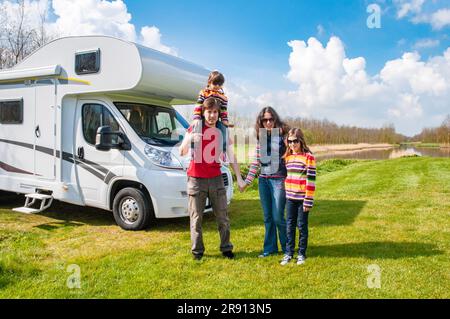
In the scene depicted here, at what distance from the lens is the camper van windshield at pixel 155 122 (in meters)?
7.19

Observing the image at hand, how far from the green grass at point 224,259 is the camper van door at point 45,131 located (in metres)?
1.08

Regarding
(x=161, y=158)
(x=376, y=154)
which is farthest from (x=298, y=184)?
(x=376, y=154)

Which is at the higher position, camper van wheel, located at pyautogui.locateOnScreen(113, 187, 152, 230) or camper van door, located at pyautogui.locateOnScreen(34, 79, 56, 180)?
camper van door, located at pyautogui.locateOnScreen(34, 79, 56, 180)

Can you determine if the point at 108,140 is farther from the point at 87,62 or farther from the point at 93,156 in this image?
the point at 87,62

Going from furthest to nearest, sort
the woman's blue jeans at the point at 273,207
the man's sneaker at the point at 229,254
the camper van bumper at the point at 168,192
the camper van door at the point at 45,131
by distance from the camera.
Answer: the camper van door at the point at 45,131, the camper van bumper at the point at 168,192, the man's sneaker at the point at 229,254, the woman's blue jeans at the point at 273,207

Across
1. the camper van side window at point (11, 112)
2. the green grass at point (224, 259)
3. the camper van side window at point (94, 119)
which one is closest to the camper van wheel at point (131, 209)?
the green grass at point (224, 259)

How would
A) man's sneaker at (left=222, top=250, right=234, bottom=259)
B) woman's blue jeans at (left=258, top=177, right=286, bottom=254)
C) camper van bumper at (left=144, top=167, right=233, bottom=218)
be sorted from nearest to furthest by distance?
woman's blue jeans at (left=258, top=177, right=286, bottom=254) < man's sneaker at (left=222, top=250, right=234, bottom=259) < camper van bumper at (left=144, top=167, right=233, bottom=218)

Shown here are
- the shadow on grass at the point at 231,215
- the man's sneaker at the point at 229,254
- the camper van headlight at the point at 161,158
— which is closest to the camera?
the man's sneaker at the point at 229,254

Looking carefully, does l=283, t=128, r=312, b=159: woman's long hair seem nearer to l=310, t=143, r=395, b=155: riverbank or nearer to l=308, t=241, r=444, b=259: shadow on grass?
l=308, t=241, r=444, b=259: shadow on grass

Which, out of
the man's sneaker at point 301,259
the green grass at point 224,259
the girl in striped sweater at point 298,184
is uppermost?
the girl in striped sweater at point 298,184

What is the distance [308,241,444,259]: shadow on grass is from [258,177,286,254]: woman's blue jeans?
58 centimetres

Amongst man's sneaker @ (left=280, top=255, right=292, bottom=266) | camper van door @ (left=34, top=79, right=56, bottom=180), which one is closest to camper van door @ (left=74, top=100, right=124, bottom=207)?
camper van door @ (left=34, top=79, right=56, bottom=180)

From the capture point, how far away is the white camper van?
22.3 feet

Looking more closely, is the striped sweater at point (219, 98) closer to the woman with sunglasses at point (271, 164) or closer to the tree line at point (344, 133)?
the woman with sunglasses at point (271, 164)
